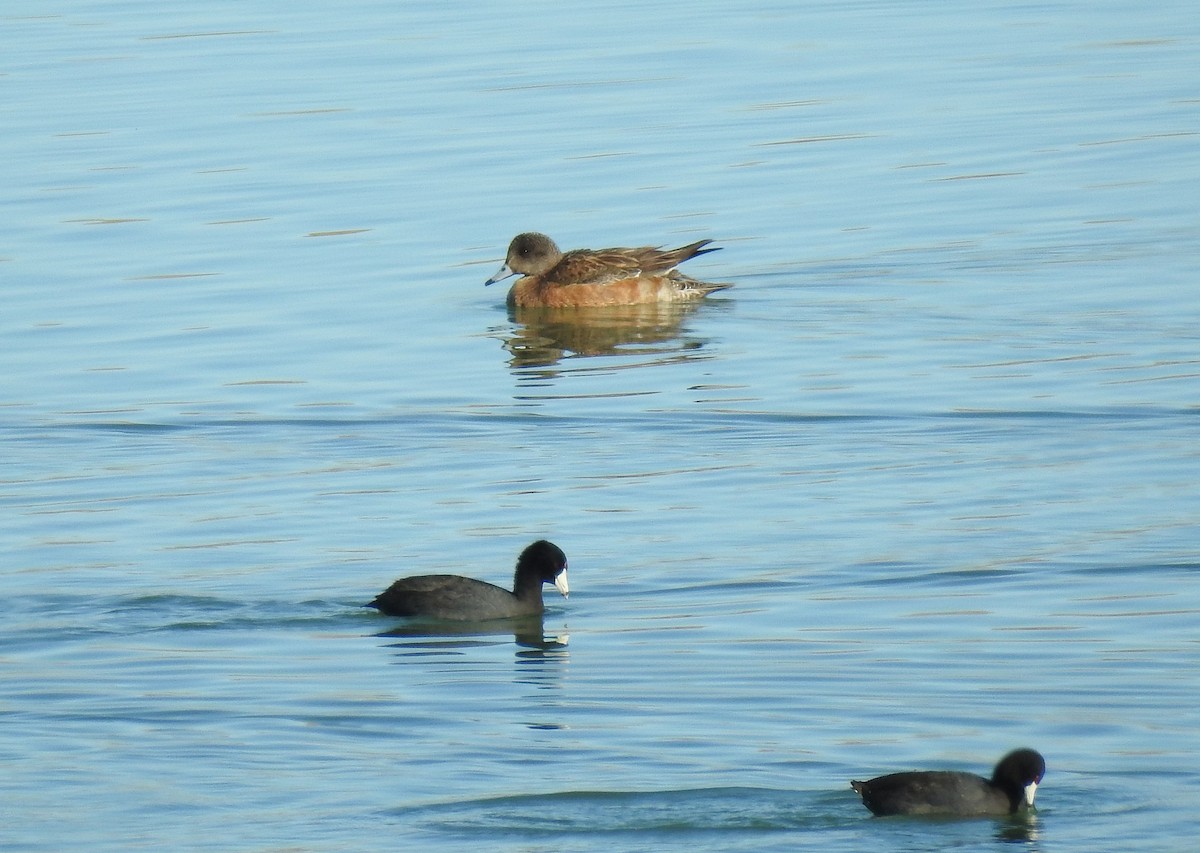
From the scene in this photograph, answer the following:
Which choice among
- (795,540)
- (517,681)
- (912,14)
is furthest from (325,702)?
(912,14)

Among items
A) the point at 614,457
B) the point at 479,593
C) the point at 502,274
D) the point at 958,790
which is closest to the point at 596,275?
the point at 502,274

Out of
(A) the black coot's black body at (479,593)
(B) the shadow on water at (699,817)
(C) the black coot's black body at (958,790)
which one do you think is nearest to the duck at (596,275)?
(A) the black coot's black body at (479,593)

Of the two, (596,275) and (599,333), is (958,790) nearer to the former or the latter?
(599,333)

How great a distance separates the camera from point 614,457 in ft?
48.5

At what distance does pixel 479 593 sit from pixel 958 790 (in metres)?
3.50

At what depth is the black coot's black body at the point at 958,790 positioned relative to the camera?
889 centimetres

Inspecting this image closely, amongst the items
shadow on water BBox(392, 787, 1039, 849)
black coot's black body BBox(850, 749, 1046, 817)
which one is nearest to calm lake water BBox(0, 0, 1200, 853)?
shadow on water BBox(392, 787, 1039, 849)

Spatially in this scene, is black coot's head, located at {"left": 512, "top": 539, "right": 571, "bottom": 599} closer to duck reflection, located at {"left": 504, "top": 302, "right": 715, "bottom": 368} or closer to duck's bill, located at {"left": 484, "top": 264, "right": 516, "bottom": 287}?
duck reflection, located at {"left": 504, "top": 302, "right": 715, "bottom": 368}

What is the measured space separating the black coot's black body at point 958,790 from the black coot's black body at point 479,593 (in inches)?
124

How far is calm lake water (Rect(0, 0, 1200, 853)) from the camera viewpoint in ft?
31.6

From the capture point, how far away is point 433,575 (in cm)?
1178

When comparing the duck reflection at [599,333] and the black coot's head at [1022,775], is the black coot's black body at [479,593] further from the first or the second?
the duck reflection at [599,333]

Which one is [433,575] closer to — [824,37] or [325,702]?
[325,702]

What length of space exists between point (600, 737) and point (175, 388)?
25.0 ft
